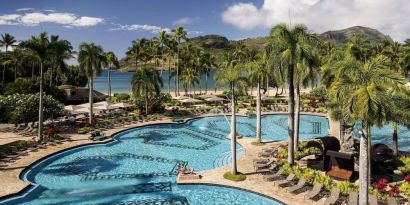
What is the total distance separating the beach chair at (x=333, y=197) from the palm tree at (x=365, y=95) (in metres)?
2.89

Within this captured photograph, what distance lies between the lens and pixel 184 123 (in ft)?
154

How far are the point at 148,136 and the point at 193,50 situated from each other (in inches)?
1863

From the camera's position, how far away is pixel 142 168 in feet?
89.9

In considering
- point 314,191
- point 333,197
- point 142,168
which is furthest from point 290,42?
point 142,168

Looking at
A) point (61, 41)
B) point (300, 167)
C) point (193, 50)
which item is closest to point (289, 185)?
point (300, 167)

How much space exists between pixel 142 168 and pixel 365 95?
1870 centimetres

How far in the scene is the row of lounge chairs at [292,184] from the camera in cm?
1839

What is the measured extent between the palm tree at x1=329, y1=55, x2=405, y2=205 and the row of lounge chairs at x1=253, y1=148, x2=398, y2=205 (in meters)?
3.25

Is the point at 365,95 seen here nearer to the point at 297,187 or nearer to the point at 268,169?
the point at 297,187

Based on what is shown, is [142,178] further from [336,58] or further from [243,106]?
[243,106]

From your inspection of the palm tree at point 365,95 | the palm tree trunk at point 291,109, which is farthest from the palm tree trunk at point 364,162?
the palm tree trunk at point 291,109

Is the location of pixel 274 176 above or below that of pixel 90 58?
below

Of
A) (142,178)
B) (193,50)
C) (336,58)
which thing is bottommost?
→ (142,178)

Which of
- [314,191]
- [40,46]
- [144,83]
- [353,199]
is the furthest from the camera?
[144,83]
